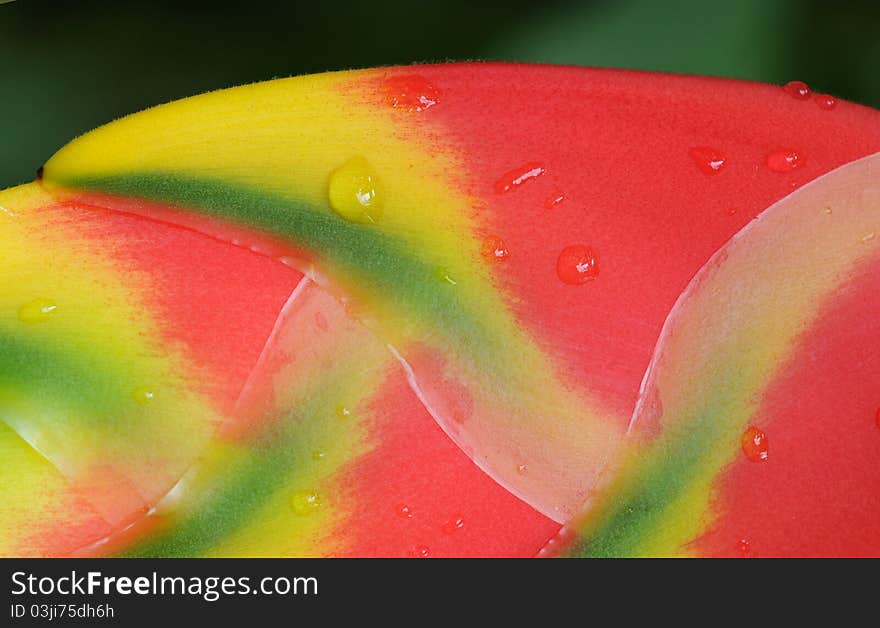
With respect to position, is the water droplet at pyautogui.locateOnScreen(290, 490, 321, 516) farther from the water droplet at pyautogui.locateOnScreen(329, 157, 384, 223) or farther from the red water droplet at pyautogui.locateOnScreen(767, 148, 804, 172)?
the red water droplet at pyautogui.locateOnScreen(767, 148, 804, 172)

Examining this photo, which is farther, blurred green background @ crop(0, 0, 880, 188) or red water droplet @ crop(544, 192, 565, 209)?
blurred green background @ crop(0, 0, 880, 188)

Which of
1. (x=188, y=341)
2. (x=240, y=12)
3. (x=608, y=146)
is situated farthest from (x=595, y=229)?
(x=240, y=12)

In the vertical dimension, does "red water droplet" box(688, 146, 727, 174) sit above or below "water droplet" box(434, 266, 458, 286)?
above

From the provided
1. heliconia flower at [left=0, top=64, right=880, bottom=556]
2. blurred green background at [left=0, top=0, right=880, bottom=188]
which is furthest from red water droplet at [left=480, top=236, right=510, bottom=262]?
blurred green background at [left=0, top=0, right=880, bottom=188]

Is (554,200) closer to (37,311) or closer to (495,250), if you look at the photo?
(495,250)

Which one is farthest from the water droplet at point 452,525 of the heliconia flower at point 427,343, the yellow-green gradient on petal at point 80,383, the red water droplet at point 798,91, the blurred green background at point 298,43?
the blurred green background at point 298,43
